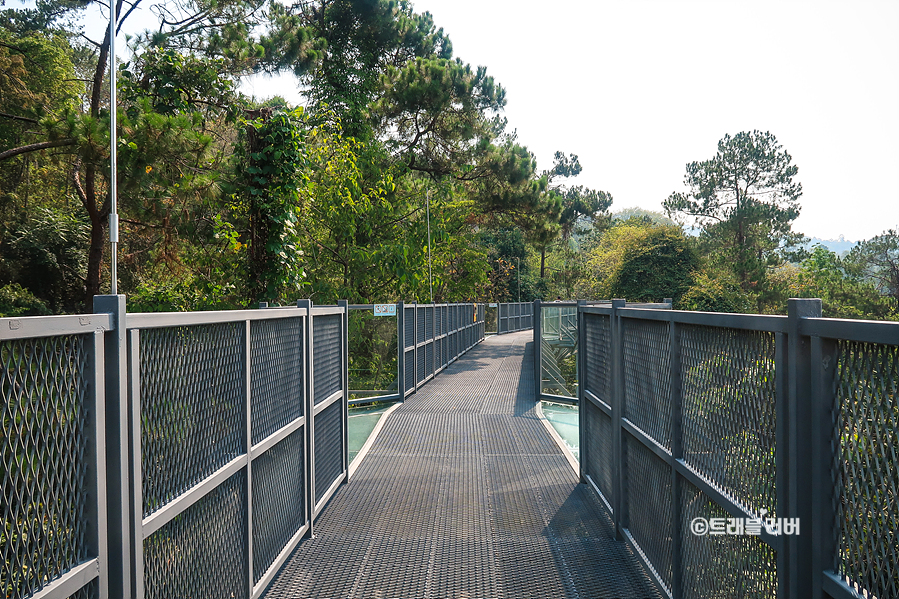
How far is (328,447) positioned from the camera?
5.21 metres

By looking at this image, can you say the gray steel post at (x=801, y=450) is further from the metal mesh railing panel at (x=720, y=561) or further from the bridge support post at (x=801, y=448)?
the metal mesh railing panel at (x=720, y=561)

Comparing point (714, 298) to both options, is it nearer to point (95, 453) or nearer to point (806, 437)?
point (806, 437)

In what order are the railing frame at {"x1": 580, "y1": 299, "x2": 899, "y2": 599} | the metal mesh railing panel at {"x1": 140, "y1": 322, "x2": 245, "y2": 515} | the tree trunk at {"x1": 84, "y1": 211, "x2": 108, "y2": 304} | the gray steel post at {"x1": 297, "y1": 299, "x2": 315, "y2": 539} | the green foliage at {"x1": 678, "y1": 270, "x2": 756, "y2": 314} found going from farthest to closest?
the green foliage at {"x1": 678, "y1": 270, "x2": 756, "y2": 314}, the tree trunk at {"x1": 84, "y1": 211, "x2": 108, "y2": 304}, the gray steel post at {"x1": 297, "y1": 299, "x2": 315, "y2": 539}, the metal mesh railing panel at {"x1": 140, "y1": 322, "x2": 245, "y2": 515}, the railing frame at {"x1": 580, "y1": 299, "x2": 899, "y2": 599}

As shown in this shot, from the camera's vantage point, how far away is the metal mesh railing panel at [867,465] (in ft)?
4.65

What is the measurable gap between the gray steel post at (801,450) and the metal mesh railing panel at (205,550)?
2.12m

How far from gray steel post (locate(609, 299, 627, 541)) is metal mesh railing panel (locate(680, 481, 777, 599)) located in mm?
1192

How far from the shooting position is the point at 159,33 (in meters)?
12.1

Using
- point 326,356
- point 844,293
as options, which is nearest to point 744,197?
point 844,293

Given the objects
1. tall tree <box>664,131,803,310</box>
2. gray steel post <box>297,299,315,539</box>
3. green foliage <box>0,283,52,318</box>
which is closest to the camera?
gray steel post <box>297,299,315,539</box>

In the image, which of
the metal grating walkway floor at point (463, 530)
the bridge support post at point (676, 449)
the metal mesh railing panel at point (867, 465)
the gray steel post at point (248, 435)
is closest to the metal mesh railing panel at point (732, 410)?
the bridge support post at point (676, 449)

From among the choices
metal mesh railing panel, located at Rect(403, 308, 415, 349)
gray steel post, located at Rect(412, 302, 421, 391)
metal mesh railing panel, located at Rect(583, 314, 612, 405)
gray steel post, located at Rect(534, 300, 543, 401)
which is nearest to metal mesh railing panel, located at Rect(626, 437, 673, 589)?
metal mesh railing panel, located at Rect(583, 314, 612, 405)

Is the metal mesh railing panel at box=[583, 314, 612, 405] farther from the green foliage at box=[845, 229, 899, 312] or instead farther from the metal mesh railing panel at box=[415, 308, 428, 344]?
the green foliage at box=[845, 229, 899, 312]

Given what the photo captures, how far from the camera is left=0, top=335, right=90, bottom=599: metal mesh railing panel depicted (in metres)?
1.39

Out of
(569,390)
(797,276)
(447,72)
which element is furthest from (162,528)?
(797,276)
